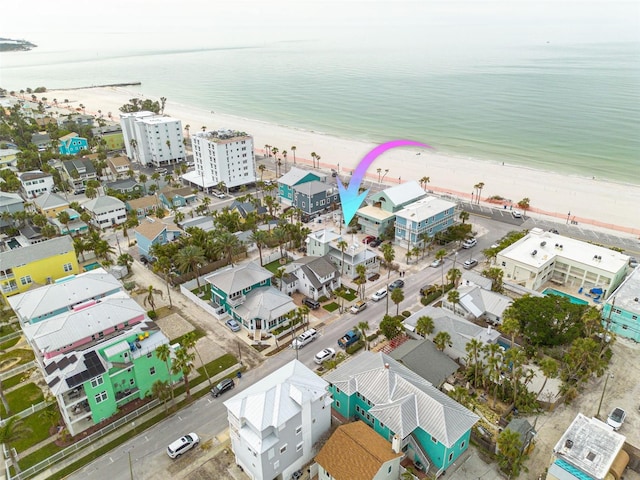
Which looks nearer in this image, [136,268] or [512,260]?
[512,260]

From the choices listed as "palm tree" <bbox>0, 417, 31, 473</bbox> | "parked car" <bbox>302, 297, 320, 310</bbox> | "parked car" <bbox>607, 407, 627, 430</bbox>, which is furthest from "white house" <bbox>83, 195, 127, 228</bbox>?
"parked car" <bbox>607, 407, 627, 430</bbox>

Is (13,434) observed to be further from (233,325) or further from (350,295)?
(350,295)

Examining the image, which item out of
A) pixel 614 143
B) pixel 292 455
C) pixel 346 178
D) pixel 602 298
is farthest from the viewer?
pixel 614 143

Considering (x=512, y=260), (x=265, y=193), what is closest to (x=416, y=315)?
(x=512, y=260)

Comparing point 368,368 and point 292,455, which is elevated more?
point 368,368

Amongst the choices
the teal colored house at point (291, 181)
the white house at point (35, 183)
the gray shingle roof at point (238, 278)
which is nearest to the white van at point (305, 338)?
the gray shingle roof at point (238, 278)

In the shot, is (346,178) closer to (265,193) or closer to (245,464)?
(265,193)
